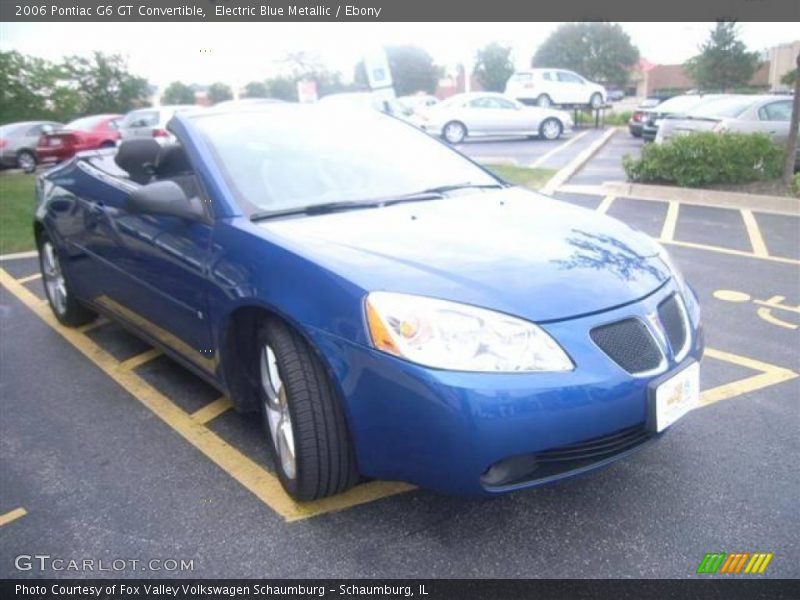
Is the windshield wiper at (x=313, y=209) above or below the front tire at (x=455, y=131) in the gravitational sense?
above

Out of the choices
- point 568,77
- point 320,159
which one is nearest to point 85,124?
point 568,77

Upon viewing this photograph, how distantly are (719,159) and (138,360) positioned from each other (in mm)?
8677

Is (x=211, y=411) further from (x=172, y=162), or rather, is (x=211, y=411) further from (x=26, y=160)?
(x=26, y=160)

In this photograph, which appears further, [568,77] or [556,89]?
[568,77]

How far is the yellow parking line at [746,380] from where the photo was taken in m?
3.60

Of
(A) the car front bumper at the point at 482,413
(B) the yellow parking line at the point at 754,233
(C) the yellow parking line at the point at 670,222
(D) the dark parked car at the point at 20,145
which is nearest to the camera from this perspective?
(A) the car front bumper at the point at 482,413

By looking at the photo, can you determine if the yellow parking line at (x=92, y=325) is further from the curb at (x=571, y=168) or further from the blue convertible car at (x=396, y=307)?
the curb at (x=571, y=168)

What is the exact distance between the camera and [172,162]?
360cm

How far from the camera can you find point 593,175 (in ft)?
41.9

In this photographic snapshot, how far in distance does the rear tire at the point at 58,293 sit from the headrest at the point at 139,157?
132cm

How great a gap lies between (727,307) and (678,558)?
10.3 ft

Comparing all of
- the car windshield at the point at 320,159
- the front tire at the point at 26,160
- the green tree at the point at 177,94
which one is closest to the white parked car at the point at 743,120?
the car windshield at the point at 320,159

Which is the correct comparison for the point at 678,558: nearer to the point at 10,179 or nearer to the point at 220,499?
the point at 220,499
